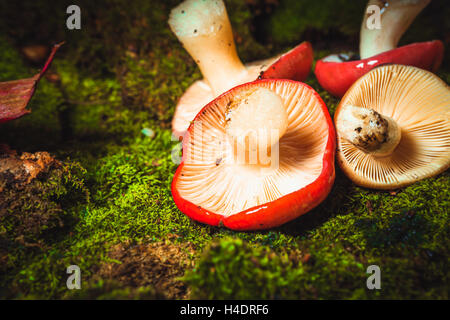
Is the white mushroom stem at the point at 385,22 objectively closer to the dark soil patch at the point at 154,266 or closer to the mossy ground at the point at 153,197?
the mossy ground at the point at 153,197

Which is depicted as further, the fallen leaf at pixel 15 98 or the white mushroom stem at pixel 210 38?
the white mushroom stem at pixel 210 38

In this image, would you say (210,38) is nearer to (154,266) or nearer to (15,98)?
(15,98)

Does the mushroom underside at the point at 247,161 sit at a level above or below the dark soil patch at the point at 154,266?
above

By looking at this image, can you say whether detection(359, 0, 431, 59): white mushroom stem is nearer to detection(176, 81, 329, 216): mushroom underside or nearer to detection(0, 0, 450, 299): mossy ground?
detection(0, 0, 450, 299): mossy ground

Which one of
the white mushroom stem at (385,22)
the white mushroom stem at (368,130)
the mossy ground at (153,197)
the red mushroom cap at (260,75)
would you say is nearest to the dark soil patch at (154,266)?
the mossy ground at (153,197)

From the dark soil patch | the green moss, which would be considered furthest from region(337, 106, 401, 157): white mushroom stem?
the green moss

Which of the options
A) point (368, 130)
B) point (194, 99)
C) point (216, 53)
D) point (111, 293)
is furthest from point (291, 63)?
point (111, 293)

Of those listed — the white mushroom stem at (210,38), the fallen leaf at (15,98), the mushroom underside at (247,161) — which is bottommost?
the mushroom underside at (247,161)
